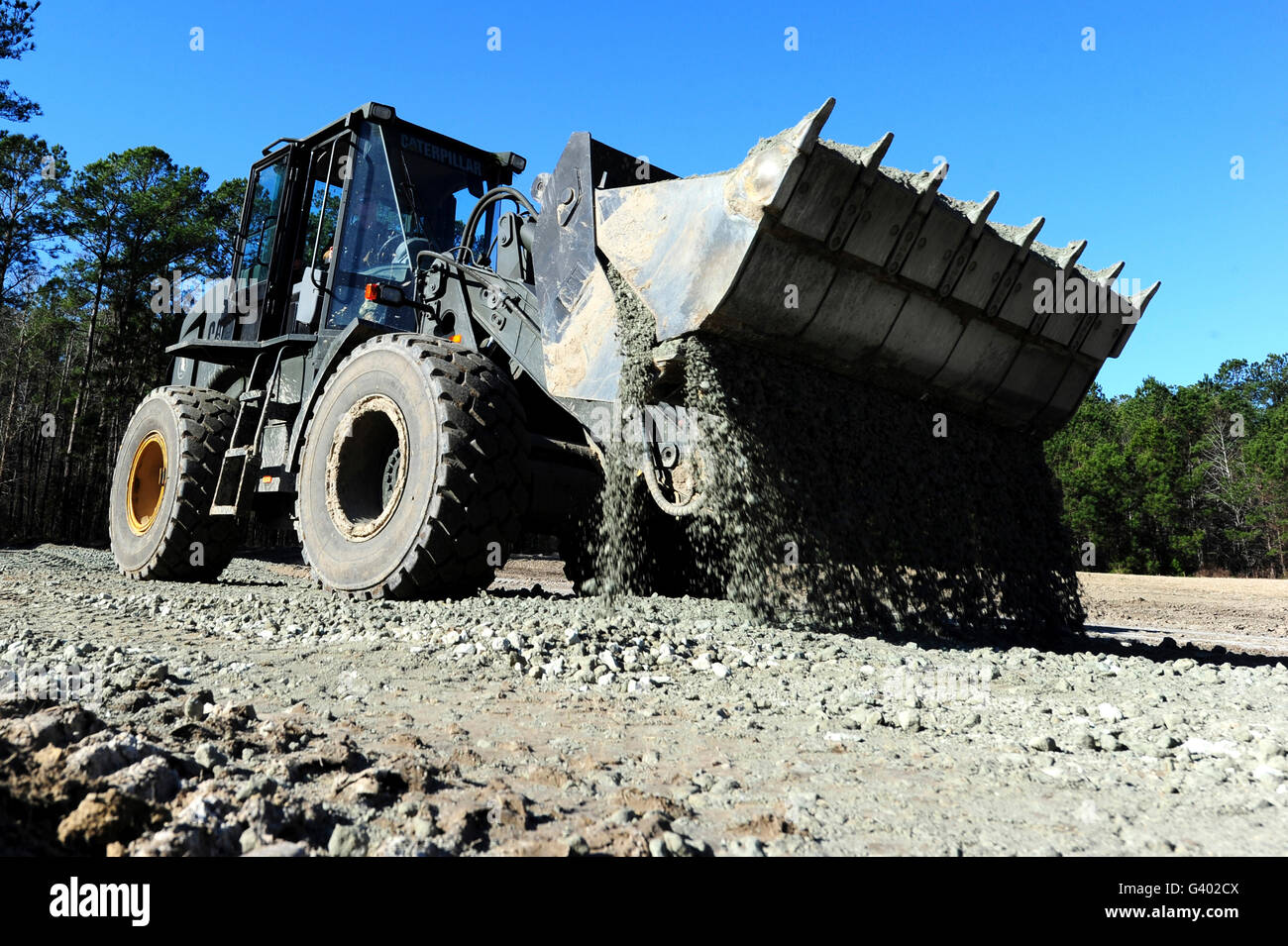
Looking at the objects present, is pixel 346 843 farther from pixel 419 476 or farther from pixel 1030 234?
pixel 1030 234

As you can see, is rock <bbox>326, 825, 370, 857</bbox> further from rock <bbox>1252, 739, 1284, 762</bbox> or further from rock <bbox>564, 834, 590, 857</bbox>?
rock <bbox>1252, 739, 1284, 762</bbox>

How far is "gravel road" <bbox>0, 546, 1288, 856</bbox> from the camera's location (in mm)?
1871

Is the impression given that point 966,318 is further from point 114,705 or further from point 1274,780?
point 114,705

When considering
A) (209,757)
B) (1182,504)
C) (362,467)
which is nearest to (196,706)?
(209,757)

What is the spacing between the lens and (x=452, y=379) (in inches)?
207

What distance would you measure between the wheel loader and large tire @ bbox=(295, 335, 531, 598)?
2 cm

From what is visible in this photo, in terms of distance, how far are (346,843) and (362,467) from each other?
4592 mm

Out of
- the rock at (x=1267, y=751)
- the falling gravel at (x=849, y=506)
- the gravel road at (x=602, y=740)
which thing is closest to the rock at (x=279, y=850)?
the gravel road at (x=602, y=740)

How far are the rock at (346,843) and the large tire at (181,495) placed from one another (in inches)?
262

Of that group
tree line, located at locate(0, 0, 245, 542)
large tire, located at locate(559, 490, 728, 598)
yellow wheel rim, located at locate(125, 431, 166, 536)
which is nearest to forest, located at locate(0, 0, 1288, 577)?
tree line, located at locate(0, 0, 245, 542)

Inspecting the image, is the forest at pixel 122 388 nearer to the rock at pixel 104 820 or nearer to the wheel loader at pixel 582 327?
the wheel loader at pixel 582 327

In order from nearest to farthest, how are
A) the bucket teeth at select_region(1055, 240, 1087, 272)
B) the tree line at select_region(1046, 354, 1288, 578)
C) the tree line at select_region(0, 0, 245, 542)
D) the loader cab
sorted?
1. the bucket teeth at select_region(1055, 240, 1087, 272)
2. the loader cab
3. the tree line at select_region(0, 0, 245, 542)
4. the tree line at select_region(1046, 354, 1288, 578)

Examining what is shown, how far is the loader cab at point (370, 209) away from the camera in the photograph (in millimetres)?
7020
